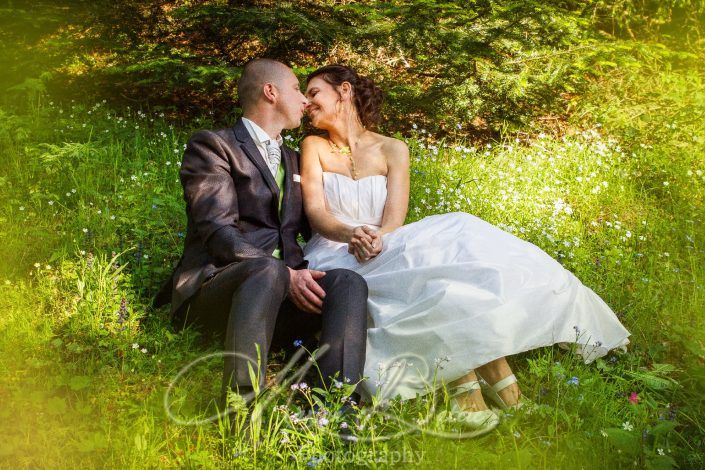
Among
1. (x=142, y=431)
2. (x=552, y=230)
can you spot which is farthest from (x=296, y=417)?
(x=552, y=230)

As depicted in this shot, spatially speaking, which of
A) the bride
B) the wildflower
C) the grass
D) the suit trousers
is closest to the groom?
the suit trousers

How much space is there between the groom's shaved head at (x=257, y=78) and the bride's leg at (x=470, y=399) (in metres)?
1.96

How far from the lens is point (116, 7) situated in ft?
Result: 20.4

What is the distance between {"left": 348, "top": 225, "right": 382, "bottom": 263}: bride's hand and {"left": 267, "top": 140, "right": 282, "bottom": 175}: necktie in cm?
61

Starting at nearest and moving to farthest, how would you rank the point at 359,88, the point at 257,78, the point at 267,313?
1. the point at 267,313
2. the point at 257,78
3. the point at 359,88

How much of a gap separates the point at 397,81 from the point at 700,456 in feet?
16.3

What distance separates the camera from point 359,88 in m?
4.39

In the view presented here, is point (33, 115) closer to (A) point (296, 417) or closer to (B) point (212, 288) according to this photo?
(B) point (212, 288)

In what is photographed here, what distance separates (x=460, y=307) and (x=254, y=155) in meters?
1.41

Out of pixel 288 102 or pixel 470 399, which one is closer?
pixel 470 399

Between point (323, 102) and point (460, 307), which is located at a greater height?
point (323, 102)

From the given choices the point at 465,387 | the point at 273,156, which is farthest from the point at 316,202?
the point at 465,387

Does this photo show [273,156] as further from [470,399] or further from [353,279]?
[470,399]

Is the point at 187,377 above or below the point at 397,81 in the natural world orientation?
below
